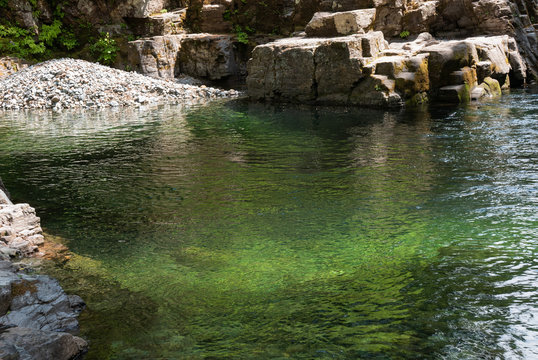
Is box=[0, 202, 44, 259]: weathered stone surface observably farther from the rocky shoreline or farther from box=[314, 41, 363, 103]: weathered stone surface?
box=[314, 41, 363, 103]: weathered stone surface

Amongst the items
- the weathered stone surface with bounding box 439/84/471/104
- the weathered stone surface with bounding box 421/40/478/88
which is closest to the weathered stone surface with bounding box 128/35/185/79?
the weathered stone surface with bounding box 421/40/478/88

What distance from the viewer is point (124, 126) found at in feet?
53.6

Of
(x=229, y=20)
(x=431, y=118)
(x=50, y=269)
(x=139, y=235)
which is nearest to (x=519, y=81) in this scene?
(x=431, y=118)

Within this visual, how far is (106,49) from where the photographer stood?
2655 cm

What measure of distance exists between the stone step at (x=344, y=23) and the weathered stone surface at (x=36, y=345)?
58.3ft

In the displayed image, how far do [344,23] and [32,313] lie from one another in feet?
57.9

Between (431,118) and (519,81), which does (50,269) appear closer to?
(431,118)

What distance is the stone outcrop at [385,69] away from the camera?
16.8 metres

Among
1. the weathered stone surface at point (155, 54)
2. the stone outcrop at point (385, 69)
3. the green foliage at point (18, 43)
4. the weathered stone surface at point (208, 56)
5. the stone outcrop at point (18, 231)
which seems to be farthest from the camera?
the green foliage at point (18, 43)

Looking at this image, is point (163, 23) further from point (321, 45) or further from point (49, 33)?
point (321, 45)

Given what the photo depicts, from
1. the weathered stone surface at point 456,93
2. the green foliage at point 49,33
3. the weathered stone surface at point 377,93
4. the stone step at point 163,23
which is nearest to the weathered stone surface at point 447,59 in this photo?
the weathered stone surface at point 456,93

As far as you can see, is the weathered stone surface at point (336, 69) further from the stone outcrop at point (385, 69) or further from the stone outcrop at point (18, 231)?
the stone outcrop at point (18, 231)

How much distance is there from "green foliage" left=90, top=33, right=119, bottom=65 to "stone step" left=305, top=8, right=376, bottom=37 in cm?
1187

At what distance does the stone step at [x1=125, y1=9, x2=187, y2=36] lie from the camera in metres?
27.1
